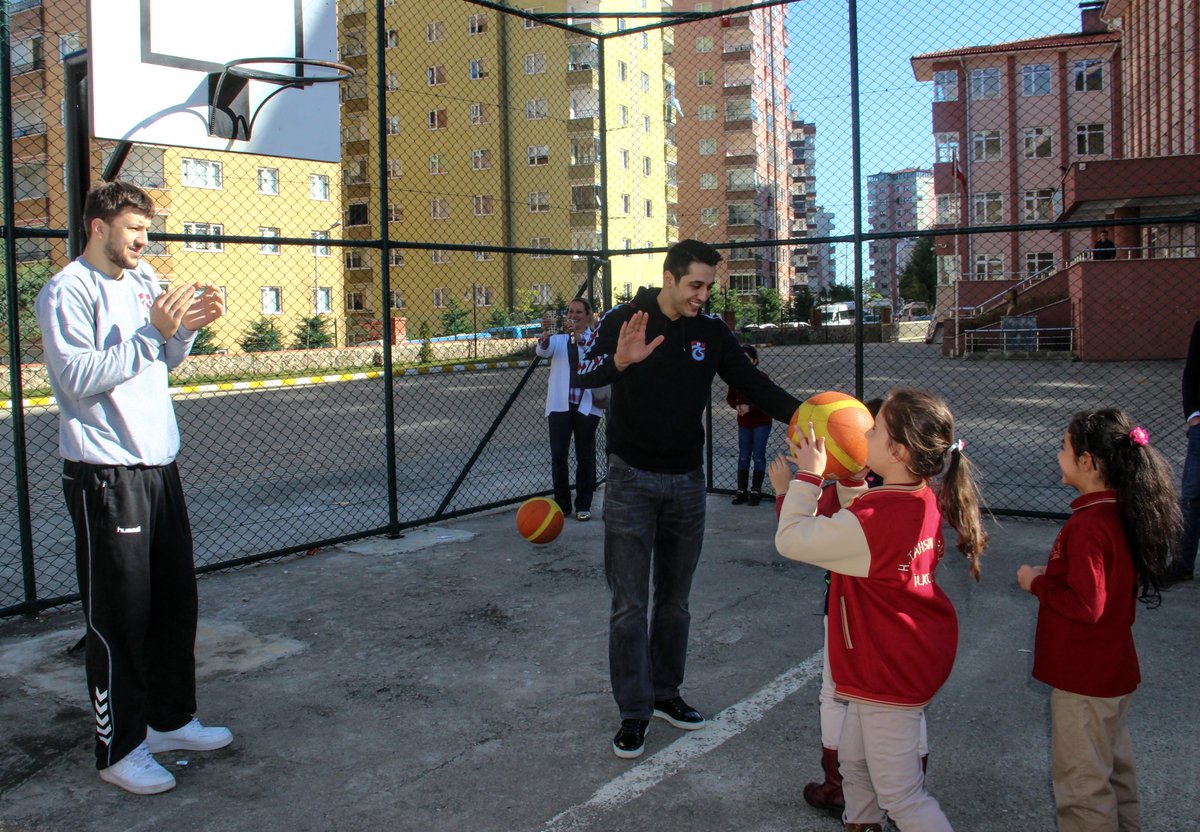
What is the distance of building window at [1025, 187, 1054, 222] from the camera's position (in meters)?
39.3

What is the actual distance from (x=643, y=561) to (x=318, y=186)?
1349 inches

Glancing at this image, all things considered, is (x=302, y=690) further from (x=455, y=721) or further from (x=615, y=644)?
(x=615, y=644)

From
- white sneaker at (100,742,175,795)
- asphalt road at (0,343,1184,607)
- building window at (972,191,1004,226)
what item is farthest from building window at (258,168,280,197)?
white sneaker at (100,742,175,795)

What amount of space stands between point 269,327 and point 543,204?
12.9 m

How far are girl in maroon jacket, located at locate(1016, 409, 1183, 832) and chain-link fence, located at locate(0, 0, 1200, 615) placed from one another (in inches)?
185

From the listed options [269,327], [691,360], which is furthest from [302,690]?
[269,327]

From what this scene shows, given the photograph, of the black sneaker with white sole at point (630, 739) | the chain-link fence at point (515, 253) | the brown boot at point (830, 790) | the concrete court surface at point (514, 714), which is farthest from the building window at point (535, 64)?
the brown boot at point (830, 790)

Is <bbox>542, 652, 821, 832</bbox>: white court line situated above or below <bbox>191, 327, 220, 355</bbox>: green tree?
below

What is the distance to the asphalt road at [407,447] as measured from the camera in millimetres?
8805

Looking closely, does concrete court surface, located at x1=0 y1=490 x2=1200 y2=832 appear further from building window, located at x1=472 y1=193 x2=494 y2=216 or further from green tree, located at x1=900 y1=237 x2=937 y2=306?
green tree, located at x1=900 y1=237 x2=937 y2=306

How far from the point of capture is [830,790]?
11.6ft

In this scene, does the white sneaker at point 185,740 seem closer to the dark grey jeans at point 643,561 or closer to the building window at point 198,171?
the dark grey jeans at point 643,561

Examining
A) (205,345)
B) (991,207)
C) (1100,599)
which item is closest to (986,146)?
(991,207)

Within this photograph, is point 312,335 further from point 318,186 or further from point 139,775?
point 139,775
